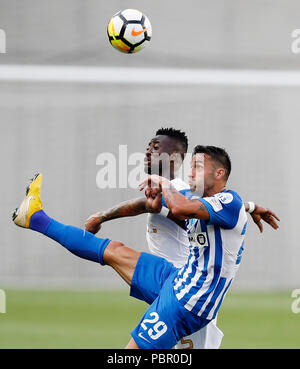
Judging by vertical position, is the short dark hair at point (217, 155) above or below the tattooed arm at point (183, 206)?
above

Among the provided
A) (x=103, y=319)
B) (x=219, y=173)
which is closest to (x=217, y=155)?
(x=219, y=173)

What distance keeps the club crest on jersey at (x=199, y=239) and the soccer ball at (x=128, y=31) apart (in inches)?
80.9

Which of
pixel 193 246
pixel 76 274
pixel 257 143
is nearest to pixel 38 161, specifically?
pixel 76 274

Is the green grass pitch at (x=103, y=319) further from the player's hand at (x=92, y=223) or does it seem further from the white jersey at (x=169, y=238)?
the player's hand at (x=92, y=223)

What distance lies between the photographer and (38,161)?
10.3 m

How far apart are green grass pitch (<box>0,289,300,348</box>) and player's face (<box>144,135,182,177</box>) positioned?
2039mm

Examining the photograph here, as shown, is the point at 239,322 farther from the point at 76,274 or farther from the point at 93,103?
the point at 93,103

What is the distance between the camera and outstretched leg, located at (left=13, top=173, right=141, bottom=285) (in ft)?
13.3

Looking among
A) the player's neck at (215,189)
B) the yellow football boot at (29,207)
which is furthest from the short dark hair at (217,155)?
the yellow football boot at (29,207)

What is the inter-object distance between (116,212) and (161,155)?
599 millimetres

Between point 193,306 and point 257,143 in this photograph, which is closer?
point 193,306

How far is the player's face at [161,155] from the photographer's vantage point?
183 inches

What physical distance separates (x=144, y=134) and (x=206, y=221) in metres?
6.97

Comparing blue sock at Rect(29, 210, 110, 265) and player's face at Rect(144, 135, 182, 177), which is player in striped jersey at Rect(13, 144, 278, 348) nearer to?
blue sock at Rect(29, 210, 110, 265)
